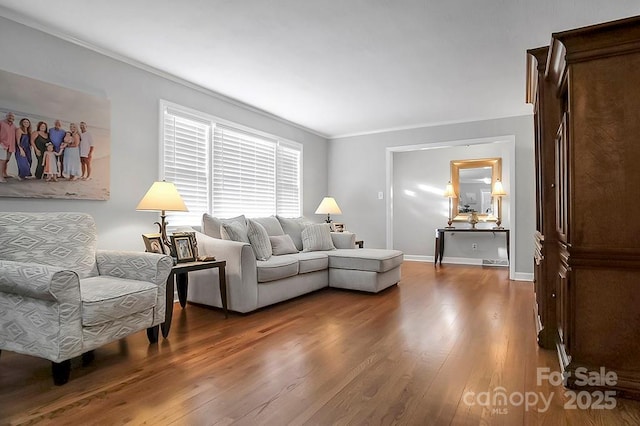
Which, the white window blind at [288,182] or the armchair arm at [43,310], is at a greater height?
the white window blind at [288,182]

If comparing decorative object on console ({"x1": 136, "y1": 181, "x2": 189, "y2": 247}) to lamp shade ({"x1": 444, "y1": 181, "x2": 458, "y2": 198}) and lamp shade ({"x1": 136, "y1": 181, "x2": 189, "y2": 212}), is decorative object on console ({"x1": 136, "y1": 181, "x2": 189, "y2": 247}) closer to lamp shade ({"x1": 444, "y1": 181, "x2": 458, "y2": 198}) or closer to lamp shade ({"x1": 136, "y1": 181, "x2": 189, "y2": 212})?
lamp shade ({"x1": 136, "y1": 181, "x2": 189, "y2": 212})

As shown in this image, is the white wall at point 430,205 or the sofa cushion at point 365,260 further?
the white wall at point 430,205

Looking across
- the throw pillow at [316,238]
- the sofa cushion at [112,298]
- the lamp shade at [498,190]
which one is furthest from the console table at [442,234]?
the sofa cushion at [112,298]

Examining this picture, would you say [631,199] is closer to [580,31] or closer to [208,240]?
[580,31]

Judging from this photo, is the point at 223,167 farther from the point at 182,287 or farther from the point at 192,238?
the point at 182,287

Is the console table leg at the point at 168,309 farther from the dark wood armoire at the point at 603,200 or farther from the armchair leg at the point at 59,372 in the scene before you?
the dark wood armoire at the point at 603,200

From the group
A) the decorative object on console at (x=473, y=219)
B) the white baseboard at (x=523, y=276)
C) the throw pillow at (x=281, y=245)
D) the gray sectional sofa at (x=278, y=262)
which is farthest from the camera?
the decorative object on console at (x=473, y=219)

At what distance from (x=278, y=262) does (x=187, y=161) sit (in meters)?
1.57

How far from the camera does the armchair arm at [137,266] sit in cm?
248

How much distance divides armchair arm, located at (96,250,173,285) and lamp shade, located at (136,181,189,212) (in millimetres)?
539

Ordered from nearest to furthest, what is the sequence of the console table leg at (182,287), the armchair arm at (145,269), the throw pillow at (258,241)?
the armchair arm at (145,269), the console table leg at (182,287), the throw pillow at (258,241)

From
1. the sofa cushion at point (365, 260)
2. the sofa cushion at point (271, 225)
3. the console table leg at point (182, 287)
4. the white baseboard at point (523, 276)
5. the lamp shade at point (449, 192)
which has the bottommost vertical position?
the white baseboard at point (523, 276)

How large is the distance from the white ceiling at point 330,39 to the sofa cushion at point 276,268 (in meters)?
1.90

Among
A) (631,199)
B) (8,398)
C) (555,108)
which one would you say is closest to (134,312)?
(8,398)
